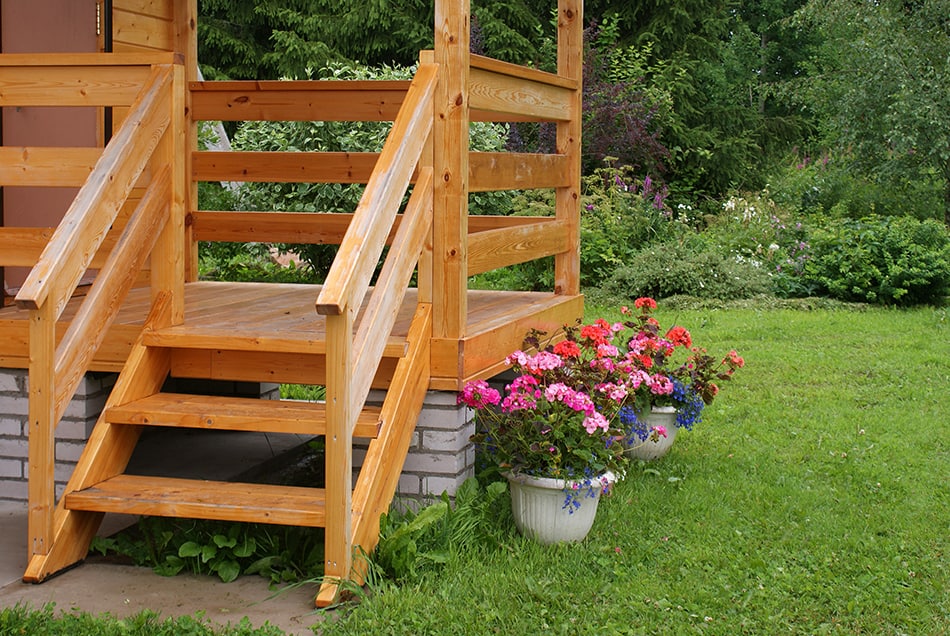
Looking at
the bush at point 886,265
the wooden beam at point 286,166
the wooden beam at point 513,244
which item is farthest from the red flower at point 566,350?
the bush at point 886,265

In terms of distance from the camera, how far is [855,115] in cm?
1570

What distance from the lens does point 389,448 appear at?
4.25 m

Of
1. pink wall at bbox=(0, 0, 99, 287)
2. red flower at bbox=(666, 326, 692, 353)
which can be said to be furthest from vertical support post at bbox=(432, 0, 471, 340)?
pink wall at bbox=(0, 0, 99, 287)

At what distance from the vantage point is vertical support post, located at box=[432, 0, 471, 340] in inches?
179

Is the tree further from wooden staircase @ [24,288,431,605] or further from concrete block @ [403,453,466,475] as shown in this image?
wooden staircase @ [24,288,431,605]

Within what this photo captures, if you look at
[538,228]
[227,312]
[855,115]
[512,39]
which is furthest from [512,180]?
[512,39]

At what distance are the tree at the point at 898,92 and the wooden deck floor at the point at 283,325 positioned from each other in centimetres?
972

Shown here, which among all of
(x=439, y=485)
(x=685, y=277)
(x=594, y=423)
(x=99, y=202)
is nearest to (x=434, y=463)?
(x=439, y=485)

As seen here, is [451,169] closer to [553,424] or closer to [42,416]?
[553,424]

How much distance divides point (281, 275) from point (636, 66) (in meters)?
7.41

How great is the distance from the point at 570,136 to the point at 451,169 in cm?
197

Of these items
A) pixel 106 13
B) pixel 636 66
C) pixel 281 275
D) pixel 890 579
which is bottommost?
pixel 890 579

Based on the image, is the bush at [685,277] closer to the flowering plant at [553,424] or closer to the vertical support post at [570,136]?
the vertical support post at [570,136]

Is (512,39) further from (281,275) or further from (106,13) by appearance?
(106,13)
